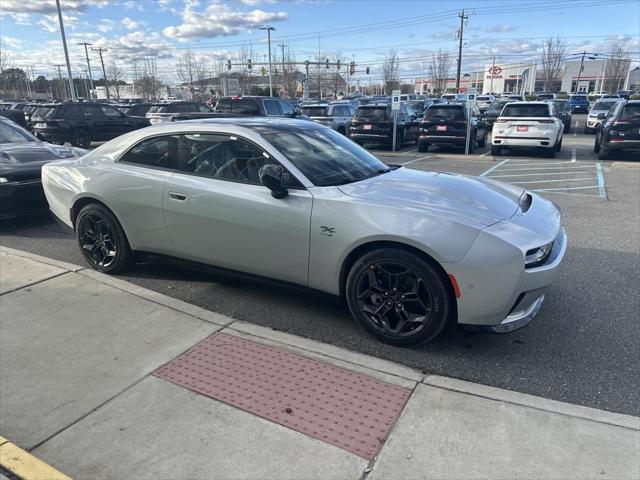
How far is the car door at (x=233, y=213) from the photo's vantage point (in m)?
3.67

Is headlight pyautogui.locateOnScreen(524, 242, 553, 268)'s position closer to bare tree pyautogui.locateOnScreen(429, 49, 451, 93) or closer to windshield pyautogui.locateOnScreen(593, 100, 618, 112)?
windshield pyautogui.locateOnScreen(593, 100, 618, 112)

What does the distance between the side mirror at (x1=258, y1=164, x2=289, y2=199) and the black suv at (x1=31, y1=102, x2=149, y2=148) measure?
654 inches

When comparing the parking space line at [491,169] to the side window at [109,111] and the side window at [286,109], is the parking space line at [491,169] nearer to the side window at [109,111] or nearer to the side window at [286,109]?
the side window at [286,109]

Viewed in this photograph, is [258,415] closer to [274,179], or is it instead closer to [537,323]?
[274,179]

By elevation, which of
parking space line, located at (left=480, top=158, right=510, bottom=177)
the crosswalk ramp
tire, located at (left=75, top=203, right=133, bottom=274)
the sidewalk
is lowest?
parking space line, located at (left=480, top=158, right=510, bottom=177)

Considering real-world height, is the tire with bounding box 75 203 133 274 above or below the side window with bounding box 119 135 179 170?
below

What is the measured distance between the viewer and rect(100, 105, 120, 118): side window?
18.5 metres

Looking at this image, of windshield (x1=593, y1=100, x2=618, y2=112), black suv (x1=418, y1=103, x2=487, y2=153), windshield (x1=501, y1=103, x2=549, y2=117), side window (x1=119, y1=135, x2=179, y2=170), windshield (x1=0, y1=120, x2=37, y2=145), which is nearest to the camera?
side window (x1=119, y1=135, x2=179, y2=170)

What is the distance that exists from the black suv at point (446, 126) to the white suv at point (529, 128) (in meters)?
1.11

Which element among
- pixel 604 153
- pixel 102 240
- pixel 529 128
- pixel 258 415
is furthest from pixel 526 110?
pixel 258 415

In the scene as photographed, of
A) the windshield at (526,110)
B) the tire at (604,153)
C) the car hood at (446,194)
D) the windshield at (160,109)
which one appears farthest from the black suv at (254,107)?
the car hood at (446,194)

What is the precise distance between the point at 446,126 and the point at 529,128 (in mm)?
2497

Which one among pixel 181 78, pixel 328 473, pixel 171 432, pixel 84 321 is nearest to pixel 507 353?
pixel 328 473

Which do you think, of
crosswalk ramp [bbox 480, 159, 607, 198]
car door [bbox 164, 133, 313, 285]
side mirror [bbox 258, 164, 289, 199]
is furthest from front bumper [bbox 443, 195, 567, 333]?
crosswalk ramp [bbox 480, 159, 607, 198]
